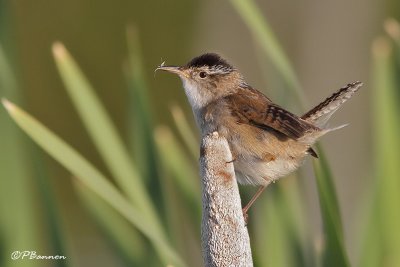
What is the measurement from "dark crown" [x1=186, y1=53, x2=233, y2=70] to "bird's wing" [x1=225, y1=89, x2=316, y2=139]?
0.14 metres

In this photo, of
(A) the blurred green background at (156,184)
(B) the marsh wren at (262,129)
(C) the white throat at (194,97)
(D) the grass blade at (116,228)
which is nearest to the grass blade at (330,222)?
(A) the blurred green background at (156,184)

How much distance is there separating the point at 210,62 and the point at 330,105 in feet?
1.54

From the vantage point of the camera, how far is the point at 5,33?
2.09m

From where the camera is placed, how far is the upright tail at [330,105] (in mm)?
2518

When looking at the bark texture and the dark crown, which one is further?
the dark crown

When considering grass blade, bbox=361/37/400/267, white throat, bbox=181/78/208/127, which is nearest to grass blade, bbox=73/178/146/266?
white throat, bbox=181/78/208/127

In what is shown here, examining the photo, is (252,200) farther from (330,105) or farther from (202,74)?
(202,74)

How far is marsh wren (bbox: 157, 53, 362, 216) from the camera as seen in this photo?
2.43 meters

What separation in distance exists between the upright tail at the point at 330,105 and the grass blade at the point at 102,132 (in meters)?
0.65

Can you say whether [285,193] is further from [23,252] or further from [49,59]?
[49,59]

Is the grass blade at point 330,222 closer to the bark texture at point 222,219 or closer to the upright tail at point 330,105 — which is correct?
the bark texture at point 222,219

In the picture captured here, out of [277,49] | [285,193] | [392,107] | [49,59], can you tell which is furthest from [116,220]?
[49,59]

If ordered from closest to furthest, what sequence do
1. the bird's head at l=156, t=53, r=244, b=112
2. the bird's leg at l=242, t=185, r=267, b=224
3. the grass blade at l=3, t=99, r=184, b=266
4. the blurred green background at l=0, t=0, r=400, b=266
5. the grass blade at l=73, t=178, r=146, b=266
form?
1. the grass blade at l=3, t=99, r=184, b=266
2. the blurred green background at l=0, t=0, r=400, b=266
3. the grass blade at l=73, t=178, r=146, b=266
4. the bird's leg at l=242, t=185, r=267, b=224
5. the bird's head at l=156, t=53, r=244, b=112

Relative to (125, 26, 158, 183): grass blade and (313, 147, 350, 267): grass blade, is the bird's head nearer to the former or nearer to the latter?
(125, 26, 158, 183): grass blade
